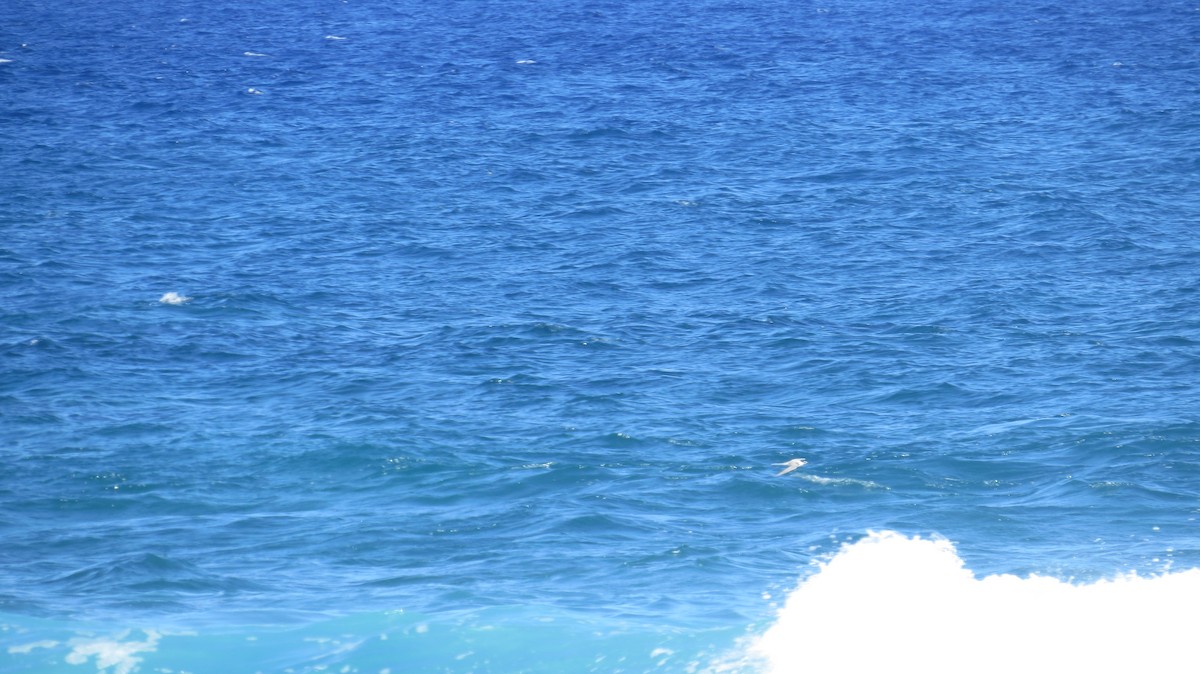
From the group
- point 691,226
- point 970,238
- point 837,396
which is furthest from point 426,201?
point 837,396

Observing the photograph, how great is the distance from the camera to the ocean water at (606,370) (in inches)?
1182

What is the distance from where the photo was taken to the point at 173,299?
54625mm

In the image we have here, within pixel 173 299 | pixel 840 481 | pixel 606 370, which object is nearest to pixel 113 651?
pixel 840 481

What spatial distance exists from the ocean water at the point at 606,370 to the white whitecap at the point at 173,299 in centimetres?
15

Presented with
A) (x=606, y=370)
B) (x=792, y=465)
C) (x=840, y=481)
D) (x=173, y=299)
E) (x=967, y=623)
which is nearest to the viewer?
(x=967, y=623)

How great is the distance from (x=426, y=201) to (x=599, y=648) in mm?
44443

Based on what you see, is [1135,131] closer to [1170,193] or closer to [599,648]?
[1170,193]

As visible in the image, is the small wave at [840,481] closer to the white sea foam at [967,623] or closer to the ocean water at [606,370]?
the ocean water at [606,370]

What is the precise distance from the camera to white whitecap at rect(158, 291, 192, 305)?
54.3 m

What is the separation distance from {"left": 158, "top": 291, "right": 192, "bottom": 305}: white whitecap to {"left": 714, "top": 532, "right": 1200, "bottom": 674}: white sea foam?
3179 cm

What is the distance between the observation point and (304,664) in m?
27.8

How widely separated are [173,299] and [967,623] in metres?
36.3

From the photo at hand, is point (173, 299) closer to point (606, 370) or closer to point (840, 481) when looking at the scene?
point (606, 370)

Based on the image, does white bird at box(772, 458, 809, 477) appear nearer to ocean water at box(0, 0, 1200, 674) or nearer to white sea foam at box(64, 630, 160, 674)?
ocean water at box(0, 0, 1200, 674)
